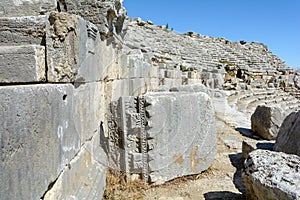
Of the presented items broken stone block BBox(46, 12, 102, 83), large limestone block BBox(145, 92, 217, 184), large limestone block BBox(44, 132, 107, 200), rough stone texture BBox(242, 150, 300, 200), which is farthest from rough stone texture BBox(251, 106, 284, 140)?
broken stone block BBox(46, 12, 102, 83)

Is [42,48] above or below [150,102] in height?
above

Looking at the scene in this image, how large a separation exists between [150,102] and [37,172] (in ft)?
5.31

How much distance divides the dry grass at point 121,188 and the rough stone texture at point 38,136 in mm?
423

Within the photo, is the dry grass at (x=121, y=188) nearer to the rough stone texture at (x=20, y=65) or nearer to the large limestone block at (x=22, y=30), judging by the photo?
the rough stone texture at (x=20, y=65)

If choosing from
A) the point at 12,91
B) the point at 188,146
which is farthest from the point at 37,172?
the point at 188,146

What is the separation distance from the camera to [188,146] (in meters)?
3.28

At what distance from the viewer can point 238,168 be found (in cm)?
375

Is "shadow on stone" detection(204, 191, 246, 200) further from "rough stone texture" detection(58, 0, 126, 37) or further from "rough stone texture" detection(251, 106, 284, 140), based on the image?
"rough stone texture" detection(251, 106, 284, 140)

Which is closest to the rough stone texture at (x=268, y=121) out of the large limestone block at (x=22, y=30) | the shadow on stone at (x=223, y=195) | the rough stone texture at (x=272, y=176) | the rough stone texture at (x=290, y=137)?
the rough stone texture at (x=290, y=137)

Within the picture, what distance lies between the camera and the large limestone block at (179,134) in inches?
115

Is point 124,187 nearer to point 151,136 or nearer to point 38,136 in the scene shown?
point 151,136

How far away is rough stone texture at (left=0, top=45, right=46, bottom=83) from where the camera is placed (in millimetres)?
1766

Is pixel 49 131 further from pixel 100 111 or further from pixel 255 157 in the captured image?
pixel 255 157

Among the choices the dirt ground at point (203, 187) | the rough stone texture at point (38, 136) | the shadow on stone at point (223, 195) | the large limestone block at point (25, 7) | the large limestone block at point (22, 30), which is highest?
the large limestone block at point (25, 7)
